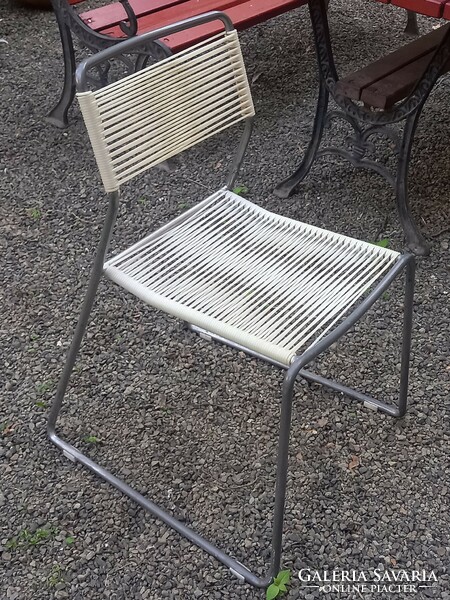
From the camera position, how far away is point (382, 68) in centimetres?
283

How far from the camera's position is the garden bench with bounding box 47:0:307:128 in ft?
10.5

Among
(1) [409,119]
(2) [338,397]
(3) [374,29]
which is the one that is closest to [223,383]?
(2) [338,397]

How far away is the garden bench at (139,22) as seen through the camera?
3.19 m

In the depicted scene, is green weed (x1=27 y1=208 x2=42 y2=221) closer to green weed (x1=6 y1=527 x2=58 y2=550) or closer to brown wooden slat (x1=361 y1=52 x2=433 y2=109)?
brown wooden slat (x1=361 y1=52 x2=433 y2=109)

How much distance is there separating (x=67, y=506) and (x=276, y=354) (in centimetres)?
78

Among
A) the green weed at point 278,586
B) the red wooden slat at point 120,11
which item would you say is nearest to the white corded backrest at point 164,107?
the green weed at point 278,586

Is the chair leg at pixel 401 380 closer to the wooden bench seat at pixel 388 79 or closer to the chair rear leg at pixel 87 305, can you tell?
the chair rear leg at pixel 87 305

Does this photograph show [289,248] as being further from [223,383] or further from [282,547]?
[282,547]

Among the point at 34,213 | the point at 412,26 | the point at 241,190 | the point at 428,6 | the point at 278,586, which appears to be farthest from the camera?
the point at 412,26

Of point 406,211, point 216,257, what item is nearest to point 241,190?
point 406,211

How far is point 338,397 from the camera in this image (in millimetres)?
2260

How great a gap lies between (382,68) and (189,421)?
157 cm

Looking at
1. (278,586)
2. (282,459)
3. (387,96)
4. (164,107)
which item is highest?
(164,107)

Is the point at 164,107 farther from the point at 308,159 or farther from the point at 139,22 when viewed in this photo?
the point at 139,22
